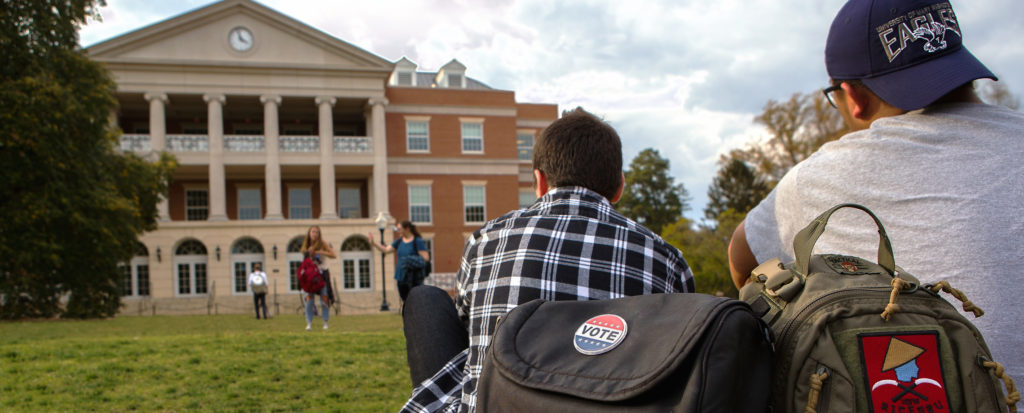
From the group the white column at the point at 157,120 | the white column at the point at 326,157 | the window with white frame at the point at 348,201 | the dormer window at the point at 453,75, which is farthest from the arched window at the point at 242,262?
the dormer window at the point at 453,75

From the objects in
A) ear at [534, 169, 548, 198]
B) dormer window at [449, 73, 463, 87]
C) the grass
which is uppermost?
dormer window at [449, 73, 463, 87]

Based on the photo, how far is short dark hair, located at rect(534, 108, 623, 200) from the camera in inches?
91.0

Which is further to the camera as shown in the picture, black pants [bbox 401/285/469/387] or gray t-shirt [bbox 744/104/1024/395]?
black pants [bbox 401/285/469/387]

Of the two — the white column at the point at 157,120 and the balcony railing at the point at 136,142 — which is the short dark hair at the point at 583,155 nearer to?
the white column at the point at 157,120

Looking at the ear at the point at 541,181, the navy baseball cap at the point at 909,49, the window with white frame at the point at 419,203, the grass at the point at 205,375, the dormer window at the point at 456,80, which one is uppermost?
the dormer window at the point at 456,80

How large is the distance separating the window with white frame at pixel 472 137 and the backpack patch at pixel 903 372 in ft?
127

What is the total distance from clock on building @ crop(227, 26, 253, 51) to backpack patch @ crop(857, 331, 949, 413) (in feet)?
119

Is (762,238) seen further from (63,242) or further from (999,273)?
(63,242)

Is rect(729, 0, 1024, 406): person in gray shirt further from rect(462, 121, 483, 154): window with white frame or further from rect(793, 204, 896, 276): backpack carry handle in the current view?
rect(462, 121, 483, 154): window with white frame

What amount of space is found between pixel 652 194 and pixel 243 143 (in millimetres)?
32861

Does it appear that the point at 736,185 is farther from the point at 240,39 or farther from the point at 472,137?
the point at 240,39

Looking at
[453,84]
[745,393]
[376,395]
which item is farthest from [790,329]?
[453,84]

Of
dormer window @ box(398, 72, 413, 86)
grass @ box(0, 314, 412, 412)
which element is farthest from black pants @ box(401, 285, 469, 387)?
dormer window @ box(398, 72, 413, 86)

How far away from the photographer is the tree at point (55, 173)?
56.1ft
